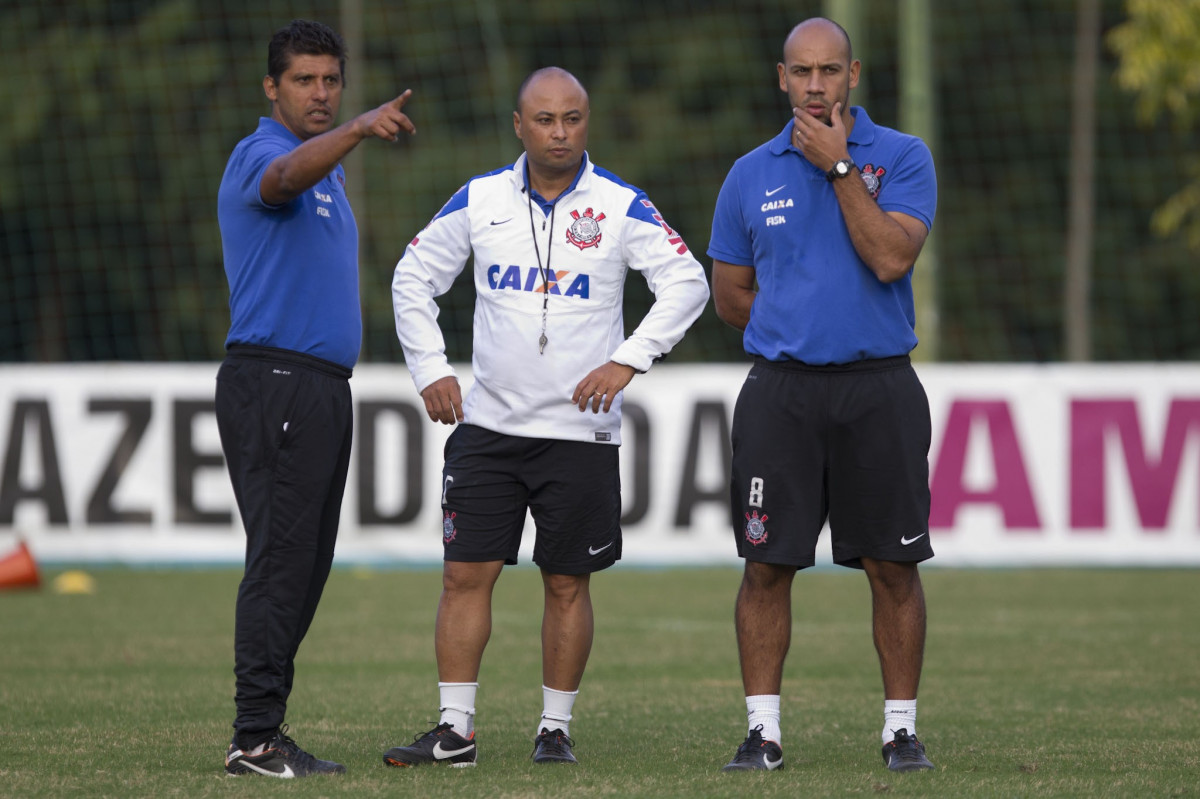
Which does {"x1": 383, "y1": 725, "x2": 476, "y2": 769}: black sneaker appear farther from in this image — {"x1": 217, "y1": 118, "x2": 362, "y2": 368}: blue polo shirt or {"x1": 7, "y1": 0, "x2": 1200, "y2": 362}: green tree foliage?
{"x1": 7, "y1": 0, "x2": 1200, "y2": 362}: green tree foliage

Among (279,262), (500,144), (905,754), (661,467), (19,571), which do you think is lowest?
(19,571)

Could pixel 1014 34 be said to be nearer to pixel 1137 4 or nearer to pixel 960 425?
pixel 1137 4

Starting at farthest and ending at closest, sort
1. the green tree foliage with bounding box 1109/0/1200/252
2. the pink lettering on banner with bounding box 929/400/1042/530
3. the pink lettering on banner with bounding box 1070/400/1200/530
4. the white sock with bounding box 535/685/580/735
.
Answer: the green tree foliage with bounding box 1109/0/1200/252 → the pink lettering on banner with bounding box 929/400/1042/530 → the pink lettering on banner with bounding box 1070/400/1200/530 → the white sock with bounding box 535/685/580/735

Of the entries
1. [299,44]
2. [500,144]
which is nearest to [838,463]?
[299,44]

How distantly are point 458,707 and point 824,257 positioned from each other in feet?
5.69

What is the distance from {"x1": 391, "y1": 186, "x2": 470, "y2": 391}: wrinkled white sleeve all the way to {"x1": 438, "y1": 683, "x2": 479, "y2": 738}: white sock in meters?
0.91

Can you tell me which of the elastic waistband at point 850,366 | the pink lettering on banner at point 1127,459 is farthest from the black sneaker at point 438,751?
the pink lettering on banner at point 1127,459

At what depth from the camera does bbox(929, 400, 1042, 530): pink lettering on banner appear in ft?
40.8

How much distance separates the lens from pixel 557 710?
17.6 ft

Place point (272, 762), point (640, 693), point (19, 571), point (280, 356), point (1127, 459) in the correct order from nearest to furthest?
point (272, 762) < point (280, 356) < point (640, 693) < point (19, 571) < point (1127, 459)

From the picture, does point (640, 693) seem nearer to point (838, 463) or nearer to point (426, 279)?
point (838, 463)

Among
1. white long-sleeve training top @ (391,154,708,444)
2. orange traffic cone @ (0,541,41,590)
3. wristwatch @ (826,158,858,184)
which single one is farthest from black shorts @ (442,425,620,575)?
orange traffic cone @ (0,541,41,590)

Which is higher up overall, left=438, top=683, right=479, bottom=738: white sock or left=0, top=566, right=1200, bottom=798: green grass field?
left=438, top=683, right=479, bottom=738: white sock

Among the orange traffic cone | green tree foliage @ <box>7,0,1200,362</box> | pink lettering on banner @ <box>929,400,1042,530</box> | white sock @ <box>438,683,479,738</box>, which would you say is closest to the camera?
white sock @ <box>438,683,479,738</box>
